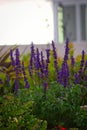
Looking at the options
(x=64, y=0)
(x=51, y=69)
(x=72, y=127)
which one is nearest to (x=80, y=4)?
(x=64, y=0)

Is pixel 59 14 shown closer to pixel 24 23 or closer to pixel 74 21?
pixel 74 21

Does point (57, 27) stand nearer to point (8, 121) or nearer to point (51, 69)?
point (51, 69)

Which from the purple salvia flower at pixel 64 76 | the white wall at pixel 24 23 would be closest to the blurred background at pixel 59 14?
the white wall at pixel 24 23

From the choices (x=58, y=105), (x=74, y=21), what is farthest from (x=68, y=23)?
(x=58, y=105)

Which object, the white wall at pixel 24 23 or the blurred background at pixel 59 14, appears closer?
the white wall at pixel 24 23

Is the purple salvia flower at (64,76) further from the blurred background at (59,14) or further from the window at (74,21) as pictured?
the window at (74,21)

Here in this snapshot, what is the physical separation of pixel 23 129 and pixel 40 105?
322 mm

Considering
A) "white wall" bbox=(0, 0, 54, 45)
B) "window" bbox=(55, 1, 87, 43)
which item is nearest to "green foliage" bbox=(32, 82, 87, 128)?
"white wall" bbox=(0, 0, 54, 45)

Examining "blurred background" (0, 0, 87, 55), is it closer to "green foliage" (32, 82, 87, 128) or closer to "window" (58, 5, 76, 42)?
"window" (58, 5, 76, 42)

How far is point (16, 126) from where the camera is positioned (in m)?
2.34

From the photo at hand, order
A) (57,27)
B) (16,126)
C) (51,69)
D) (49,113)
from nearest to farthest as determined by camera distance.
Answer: (16,126), (49,113), (51,69), (57,27)

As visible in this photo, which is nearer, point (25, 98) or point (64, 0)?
point (25, 98)

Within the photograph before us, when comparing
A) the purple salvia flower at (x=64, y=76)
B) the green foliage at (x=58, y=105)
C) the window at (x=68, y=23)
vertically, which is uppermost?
the window at (x=68, y=23)

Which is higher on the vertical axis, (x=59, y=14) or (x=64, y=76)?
(x=59, y=14)
